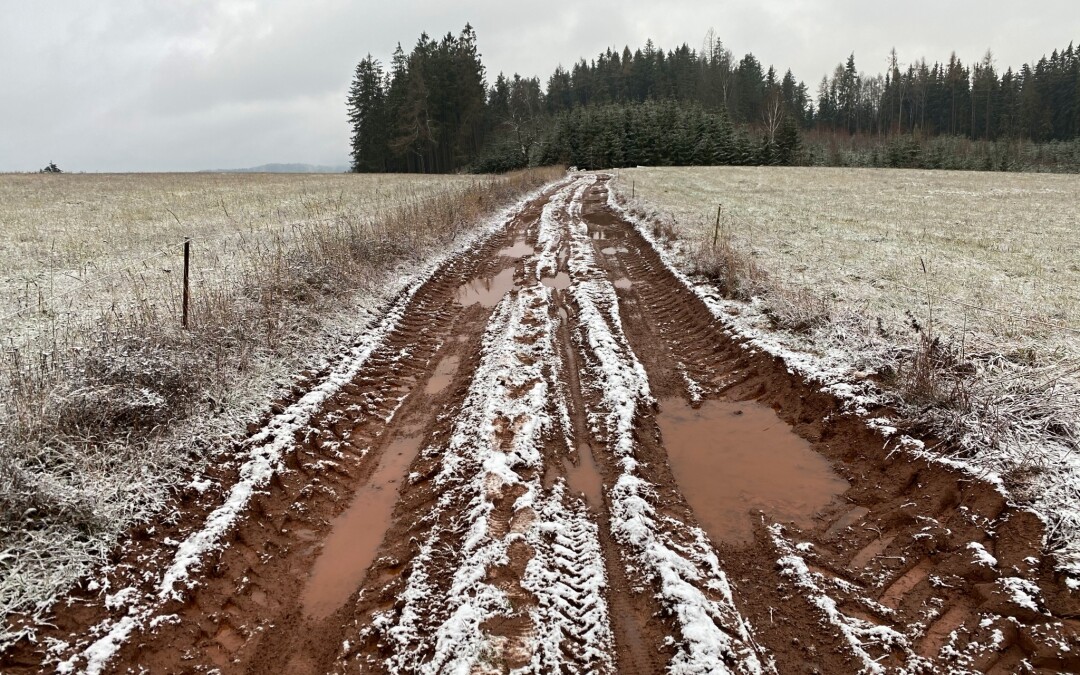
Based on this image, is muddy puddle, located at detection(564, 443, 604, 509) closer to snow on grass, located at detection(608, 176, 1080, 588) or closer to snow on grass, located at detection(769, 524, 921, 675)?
snow on grass, located at detection(769, 524, 921, 675)

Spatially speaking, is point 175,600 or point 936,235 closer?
point 175,600

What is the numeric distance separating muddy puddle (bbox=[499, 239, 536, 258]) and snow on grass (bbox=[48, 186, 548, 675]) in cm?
591

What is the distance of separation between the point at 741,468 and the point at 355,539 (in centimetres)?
347

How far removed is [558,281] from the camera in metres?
10.7

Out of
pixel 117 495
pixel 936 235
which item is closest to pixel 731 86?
pixel 936 235

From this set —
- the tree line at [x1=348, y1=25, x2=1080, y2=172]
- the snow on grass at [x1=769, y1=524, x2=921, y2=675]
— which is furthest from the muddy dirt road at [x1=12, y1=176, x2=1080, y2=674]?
the tree line at [x1=348, y1=25, x2=1080, y2=172]

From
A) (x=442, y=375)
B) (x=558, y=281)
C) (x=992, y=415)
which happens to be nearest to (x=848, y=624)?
(x=992, y=415)

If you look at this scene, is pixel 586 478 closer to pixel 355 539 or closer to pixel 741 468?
pixel 741 468

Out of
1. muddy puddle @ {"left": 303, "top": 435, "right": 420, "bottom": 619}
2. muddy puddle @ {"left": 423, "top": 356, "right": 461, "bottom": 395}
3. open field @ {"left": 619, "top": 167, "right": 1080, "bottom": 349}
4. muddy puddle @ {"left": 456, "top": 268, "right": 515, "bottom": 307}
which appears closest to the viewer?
muddy puddle @ {"left": 303, "top": 435, "right": 420, "bottom": 619}

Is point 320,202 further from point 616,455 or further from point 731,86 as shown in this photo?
point 731,86

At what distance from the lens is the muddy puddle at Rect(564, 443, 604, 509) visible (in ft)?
14.3

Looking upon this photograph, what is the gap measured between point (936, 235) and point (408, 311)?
14418 mm

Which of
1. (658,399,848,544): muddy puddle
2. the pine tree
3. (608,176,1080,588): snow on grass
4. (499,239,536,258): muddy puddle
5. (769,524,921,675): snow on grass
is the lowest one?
(769,524,921,675): snow on grass

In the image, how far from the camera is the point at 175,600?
337cm
